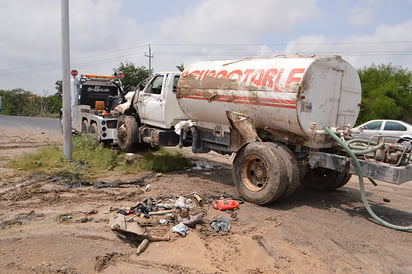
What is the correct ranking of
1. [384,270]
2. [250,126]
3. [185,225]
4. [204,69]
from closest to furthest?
[384,270] < [185,225] < [250,126] < [204,69]

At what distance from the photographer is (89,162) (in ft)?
29.0

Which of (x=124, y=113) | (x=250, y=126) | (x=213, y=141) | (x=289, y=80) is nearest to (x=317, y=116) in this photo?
(x=289, y=80)

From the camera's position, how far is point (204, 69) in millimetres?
7031

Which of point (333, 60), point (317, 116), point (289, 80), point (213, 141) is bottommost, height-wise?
point (213, 141)

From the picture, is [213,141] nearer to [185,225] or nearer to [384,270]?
[185,225]

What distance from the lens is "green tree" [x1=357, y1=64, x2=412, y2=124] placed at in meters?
22.4

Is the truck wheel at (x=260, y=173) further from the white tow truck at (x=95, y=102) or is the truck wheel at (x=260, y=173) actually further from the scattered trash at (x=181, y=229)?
the white tow truck at (x=95, y=102)

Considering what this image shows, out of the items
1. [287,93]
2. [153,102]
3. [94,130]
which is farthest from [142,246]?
[94,130]

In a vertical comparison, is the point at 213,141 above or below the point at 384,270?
above

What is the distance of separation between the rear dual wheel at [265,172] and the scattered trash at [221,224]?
3.42 feet

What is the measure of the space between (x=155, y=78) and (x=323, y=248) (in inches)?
237

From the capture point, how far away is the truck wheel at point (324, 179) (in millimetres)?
6547

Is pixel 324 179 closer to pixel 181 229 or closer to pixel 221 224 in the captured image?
pixel 221 224

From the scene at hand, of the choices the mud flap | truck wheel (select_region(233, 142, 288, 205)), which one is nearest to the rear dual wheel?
truck wheel (select_region(233, 142, 288, 205))
